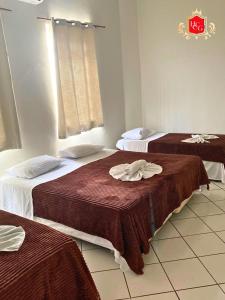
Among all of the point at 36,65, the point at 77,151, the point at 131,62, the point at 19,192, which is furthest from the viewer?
the point at 131,62

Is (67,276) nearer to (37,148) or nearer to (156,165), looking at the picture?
(156,165)

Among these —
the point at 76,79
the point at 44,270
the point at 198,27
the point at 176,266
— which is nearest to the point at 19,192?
the point at 44,270

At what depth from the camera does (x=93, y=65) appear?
12.4 feet

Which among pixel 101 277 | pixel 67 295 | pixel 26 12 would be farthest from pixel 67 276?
pixel 26 12

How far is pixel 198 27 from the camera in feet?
13.8

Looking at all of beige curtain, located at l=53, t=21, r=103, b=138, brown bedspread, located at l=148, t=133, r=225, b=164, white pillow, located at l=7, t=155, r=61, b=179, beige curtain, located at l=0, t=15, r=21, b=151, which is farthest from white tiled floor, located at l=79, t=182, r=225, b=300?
beige curtain, located at l=53, t=21, r=103, b=138

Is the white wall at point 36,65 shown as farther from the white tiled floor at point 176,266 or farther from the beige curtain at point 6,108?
the white tiled floor at point 176,266

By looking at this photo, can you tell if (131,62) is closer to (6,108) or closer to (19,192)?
(6,108)

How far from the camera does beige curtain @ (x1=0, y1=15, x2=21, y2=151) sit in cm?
274

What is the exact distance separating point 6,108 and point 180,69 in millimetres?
2937

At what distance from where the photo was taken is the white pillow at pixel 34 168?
2650mm

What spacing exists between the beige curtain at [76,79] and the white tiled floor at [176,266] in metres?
1.67

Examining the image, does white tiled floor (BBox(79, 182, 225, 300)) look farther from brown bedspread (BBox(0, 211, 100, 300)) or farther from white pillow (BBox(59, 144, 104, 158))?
white pillow (BBox(59, 144, 104, 158))

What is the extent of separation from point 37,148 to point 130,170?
1.27 metres
